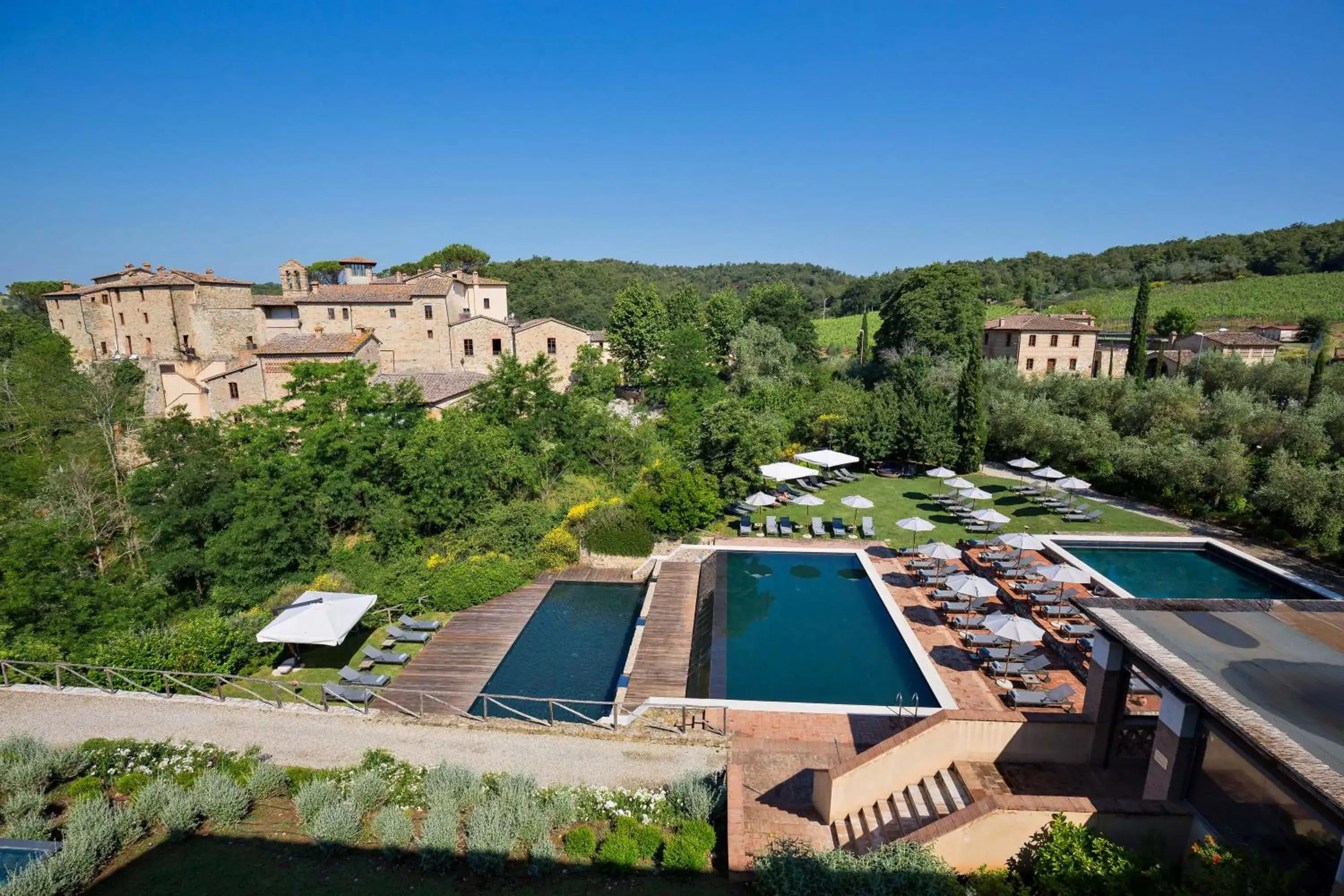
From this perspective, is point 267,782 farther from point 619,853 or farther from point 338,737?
point 619,853

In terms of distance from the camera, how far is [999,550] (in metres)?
20.0

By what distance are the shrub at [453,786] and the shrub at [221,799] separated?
254 cm

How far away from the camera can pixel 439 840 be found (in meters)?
8.67

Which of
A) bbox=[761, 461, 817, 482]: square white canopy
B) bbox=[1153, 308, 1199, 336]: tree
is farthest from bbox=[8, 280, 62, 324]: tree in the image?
bbox=[1153, 308, 1199, 336]: tree

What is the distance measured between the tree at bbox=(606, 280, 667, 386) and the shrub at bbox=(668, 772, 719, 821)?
37858mm

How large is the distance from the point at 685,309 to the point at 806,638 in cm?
4069

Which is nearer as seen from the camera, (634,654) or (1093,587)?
(634,654)

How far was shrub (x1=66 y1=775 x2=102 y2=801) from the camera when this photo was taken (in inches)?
387

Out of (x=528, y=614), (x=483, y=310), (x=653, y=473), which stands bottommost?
(x=528, y=614)

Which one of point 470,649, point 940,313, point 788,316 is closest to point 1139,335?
point 940,313

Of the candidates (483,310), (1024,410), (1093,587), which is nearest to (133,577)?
(1093,587)

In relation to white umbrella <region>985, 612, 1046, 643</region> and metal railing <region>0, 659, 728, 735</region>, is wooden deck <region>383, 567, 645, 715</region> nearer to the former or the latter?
metal railing <region>0, 659, 728, 735</region>

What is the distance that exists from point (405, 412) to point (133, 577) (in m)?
9.19

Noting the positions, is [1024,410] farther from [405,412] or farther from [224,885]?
[224,885]
